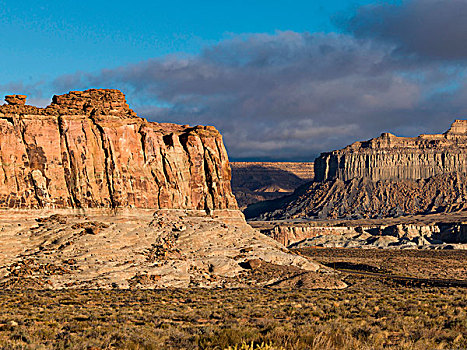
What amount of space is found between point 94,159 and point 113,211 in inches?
221

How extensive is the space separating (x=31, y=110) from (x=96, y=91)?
25.1 feet

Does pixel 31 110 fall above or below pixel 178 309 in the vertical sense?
above

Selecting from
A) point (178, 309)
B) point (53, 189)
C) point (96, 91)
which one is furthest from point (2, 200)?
point (178, 309)

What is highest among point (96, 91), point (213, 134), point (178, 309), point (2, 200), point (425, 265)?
point (96, 91)

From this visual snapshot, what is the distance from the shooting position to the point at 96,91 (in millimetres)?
60375

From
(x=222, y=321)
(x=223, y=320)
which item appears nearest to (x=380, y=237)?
(x=223, y=320)

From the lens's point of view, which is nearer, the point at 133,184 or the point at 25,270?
the point at 25,270

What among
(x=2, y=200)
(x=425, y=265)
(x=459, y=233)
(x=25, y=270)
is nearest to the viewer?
(x=25, y=270)

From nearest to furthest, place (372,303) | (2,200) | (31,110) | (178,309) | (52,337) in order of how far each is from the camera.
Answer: (52,337) < (178,309) < (372,303) < (2,200) < (31,110)

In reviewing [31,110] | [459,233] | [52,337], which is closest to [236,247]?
[31,110]

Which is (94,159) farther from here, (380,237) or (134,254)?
(380,237)

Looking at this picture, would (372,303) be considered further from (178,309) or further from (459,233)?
(459,233)

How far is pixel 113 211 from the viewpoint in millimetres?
56094

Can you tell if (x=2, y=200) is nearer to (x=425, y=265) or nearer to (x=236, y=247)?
(x=236, y=247)
